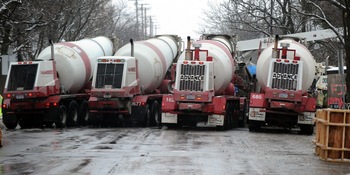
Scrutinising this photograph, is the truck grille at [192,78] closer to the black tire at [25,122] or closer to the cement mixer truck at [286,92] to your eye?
the cement mixer truck at [286,92]

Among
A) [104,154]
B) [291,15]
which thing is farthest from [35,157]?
[291,15]

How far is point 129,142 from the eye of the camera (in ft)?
61.8

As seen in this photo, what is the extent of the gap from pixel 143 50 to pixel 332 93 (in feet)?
36.7

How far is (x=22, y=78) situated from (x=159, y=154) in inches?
474

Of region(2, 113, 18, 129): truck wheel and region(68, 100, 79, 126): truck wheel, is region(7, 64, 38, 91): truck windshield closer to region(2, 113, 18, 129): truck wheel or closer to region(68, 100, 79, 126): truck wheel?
region(2, 113, 18, 129): truck wheel

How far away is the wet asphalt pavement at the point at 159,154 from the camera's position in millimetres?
13016

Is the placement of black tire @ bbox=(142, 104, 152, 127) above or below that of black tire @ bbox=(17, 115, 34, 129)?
above

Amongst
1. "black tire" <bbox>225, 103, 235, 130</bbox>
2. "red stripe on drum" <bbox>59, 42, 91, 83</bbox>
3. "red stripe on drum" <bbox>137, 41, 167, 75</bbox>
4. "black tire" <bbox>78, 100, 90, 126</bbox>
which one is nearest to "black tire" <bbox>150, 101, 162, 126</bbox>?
"red stripe on drum" <bbox>137, 41, 167, 75</bbox>

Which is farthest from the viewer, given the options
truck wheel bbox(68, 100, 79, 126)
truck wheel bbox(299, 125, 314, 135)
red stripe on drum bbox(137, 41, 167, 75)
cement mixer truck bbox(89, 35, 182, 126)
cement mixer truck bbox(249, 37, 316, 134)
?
red stripe on drum bbox(137, 41, 167, 75)

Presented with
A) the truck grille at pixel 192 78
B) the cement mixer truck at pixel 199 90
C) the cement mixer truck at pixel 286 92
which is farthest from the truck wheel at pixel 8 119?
the cement mixer truck at pixel 286 92

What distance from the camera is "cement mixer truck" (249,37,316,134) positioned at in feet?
76.7

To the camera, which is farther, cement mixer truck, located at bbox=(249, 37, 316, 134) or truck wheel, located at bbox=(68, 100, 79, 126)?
truck wheel, located at bbox=(68, 100, 79, 126)

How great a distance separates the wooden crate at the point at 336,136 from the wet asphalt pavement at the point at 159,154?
315 mm

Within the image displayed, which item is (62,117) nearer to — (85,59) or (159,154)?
(85,59)
